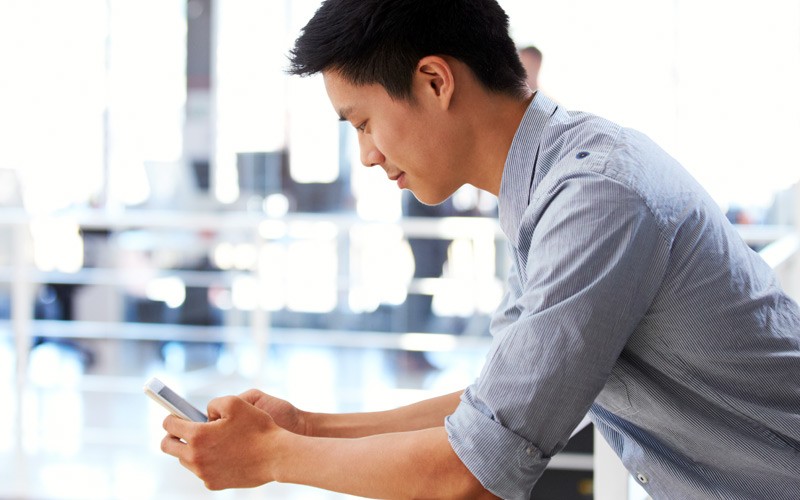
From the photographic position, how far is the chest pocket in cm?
76

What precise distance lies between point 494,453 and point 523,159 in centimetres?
28

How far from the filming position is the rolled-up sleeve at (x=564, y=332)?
64cm

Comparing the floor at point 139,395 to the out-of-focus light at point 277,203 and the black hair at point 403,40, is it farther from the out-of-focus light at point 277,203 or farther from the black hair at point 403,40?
the black hair at point 403,40

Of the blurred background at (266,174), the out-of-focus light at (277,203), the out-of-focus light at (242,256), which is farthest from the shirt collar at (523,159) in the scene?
the out-of-focus light at (277,203)

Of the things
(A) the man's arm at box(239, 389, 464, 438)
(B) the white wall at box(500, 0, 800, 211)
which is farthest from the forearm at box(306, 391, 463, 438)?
(B) the white wall at box(500, 0, 800, 211)

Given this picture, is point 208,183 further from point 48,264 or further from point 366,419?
point 366,419

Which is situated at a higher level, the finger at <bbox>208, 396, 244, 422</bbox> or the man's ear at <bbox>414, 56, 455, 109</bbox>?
the man's ear at <bbox>414, 56, 455, 109</bbox>

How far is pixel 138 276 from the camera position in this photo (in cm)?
495

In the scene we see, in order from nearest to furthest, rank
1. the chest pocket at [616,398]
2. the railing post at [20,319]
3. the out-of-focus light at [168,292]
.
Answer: the chest pocket at [616,398], the railing post at [20,319], the out-of-focus light at [168,292]

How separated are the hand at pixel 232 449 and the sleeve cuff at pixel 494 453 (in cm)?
18

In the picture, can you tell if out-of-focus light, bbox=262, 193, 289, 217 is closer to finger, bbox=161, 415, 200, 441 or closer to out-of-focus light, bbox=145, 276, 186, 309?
out-of-focus light, bbox=145, 276, 186, 309

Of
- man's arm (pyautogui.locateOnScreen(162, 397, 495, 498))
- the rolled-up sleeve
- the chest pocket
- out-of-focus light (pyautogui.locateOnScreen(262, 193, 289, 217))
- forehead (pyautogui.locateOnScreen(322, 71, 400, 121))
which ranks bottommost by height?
out-of-focus light (pyautogui.locateOnScreen(262, 193, 289, 217))

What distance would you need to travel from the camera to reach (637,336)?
708 mm

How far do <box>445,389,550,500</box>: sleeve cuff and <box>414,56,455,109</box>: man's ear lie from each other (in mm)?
279
